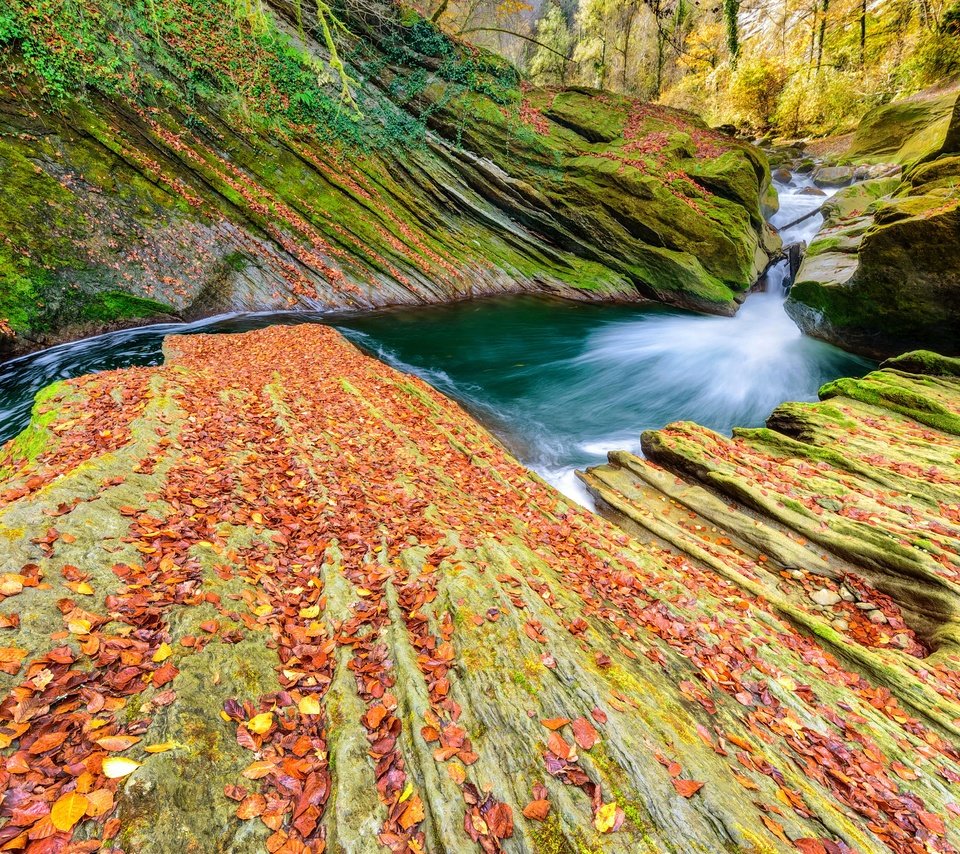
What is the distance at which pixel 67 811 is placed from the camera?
1.77m

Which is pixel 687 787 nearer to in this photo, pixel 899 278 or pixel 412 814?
pixel 412 814

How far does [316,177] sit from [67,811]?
19451 millimetres

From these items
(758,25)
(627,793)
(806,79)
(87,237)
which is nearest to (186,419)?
(627,793)

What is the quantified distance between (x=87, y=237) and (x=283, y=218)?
228 inches

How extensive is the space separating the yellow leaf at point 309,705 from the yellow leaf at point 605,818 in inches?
64.5

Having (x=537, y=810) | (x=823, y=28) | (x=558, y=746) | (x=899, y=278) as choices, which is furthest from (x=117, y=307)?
(x=823, y=28)

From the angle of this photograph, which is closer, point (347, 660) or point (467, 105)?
point (347, 660)

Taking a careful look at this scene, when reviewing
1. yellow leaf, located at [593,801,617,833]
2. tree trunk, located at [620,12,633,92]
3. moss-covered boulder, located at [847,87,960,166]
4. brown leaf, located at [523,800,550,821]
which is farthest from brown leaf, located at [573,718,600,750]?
tree trunk, located at [620,12,633,92]

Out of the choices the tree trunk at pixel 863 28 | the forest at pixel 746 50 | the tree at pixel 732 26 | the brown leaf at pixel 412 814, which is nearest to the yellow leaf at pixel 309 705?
the brown leaf at pixel 412 814

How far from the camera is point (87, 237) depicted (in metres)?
11.8

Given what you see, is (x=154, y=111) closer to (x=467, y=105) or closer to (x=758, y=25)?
(x=467, y=105)

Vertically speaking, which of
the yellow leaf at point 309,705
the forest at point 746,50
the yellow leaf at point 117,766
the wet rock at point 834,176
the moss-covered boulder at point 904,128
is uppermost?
the forest at point 746,50

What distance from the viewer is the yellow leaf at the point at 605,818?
2.23m

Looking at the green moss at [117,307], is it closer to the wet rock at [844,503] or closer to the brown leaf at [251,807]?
the wet rock at [844,503]
